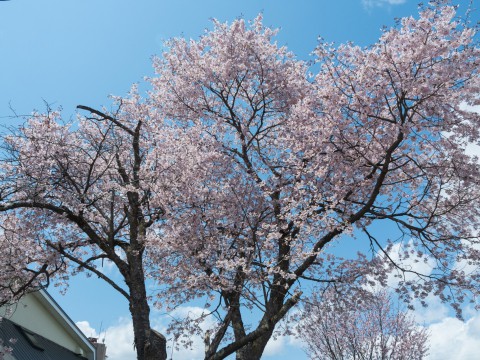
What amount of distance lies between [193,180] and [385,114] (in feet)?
16.9

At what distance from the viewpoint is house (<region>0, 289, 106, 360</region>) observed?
50.1 feet

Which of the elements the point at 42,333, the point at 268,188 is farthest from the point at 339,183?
A: the point at 42,333

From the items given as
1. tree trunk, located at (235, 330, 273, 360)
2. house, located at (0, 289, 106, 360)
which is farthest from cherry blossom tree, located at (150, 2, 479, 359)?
house, located at (0, 289, 106, 360)

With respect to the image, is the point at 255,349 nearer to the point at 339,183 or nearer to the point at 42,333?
the point at 339,183

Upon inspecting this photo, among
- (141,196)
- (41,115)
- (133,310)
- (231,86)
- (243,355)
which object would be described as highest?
(231,86)

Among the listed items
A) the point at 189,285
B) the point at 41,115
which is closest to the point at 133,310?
the point at 189,285

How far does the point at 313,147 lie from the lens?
1199 centimetres

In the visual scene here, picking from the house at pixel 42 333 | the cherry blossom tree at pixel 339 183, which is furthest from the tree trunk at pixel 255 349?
the house at pixel 42 333

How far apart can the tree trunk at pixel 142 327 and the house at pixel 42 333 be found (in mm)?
5012

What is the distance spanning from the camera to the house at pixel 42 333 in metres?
15.3

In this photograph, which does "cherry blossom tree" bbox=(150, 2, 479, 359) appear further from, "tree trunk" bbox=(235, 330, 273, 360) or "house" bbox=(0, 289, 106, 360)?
"house" bbox=(0, 289, 106, 360)

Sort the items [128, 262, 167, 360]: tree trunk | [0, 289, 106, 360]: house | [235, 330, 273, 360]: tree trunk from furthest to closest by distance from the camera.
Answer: [0, 289, 106, 360]: house
[235, 330, 273, 360]: tree trunk
[128, 262, 167, 360]: tree trunk

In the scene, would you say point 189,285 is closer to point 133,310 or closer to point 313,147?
point 133,310

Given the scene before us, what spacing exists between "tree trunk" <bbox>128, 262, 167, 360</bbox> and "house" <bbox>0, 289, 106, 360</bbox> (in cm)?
501
